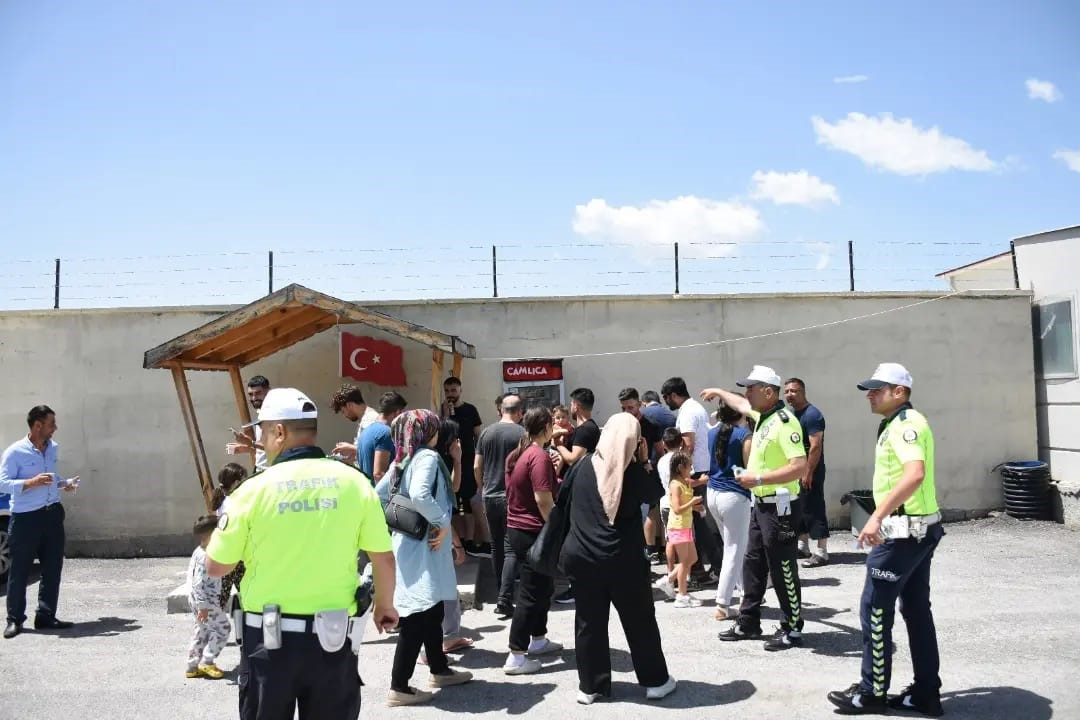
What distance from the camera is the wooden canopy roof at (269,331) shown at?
9.32 meters

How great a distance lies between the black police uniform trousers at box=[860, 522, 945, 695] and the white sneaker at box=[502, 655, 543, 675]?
215 cm

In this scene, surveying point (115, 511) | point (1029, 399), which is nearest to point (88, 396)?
point (115, 511)

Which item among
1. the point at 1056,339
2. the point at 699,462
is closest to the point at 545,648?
the point at 699,462

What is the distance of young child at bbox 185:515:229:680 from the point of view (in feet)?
19.3

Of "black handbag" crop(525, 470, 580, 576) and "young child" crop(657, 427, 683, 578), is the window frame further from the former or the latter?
"black handbag" crop(525, 470, 580, 576)

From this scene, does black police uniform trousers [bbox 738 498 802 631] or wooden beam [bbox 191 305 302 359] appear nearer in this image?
black police uniform trousers [bbox 738 498 802 631]

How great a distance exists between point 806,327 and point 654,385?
7.48ft

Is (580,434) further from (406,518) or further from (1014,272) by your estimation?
(1014,272)

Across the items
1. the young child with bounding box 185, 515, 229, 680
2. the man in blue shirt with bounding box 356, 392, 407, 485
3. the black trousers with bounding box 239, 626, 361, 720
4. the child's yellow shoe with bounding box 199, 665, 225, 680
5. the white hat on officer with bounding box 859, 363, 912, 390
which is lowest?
the child's yellow shoe with bounding box 199, 665, 225, 680

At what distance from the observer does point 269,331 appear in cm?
1043

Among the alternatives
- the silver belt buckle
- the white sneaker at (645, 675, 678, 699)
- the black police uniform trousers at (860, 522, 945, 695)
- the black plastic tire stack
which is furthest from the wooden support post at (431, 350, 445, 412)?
the black plastic tire stack

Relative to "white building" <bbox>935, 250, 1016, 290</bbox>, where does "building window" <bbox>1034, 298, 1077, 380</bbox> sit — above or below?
below

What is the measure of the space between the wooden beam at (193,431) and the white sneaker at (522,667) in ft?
18.5

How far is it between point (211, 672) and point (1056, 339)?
37.2 feet
